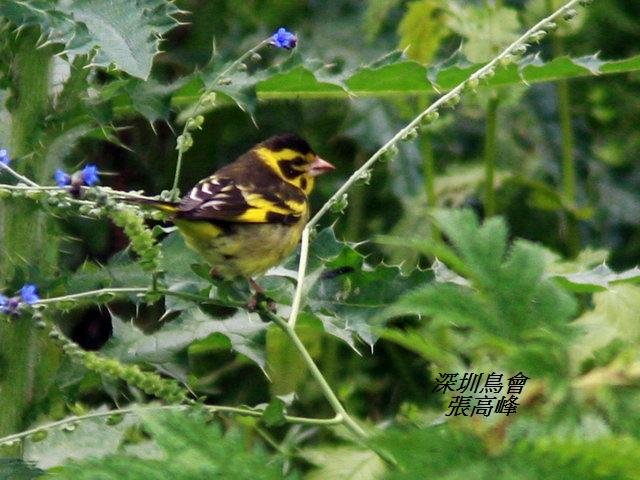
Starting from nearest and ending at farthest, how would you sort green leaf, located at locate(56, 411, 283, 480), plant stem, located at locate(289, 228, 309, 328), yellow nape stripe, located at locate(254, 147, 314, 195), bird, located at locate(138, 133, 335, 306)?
green leaf, located at locate(56, 411, 283, 480), plant stem, located at locate(289, 228, 309, 328), bird, located at locate(138, 133, 335, 306), yellow nape stripe, located at locate(254, 147, 314, 195)

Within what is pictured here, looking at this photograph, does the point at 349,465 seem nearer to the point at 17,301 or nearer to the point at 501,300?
the point at 17,301

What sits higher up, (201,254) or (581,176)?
(201,254)

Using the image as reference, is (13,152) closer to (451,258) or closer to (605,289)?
(605,289)

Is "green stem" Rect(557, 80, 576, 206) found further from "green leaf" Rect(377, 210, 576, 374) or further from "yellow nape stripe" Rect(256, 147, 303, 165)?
"green leaf" Rect(377, 210, 576, 374)

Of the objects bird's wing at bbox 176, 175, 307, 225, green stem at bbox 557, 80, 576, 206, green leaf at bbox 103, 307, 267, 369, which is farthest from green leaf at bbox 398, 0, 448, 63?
green leaf at bbox 103, 307, 267, 369

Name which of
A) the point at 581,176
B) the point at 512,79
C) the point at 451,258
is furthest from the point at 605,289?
the point at 581,176

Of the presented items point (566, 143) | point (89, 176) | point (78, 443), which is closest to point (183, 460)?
point (89, 176)
